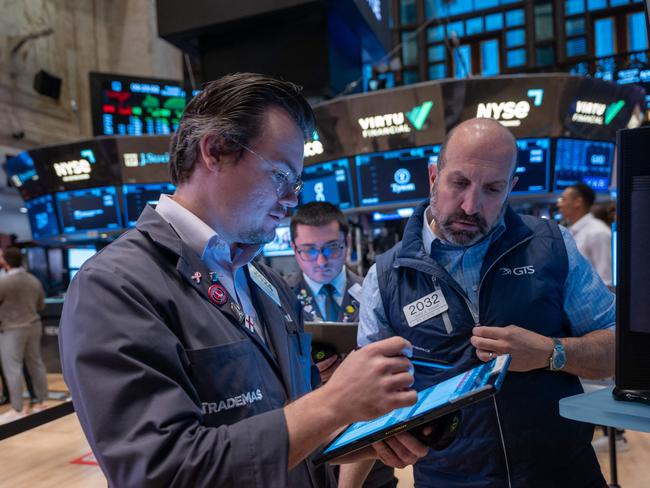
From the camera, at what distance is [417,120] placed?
6.38m

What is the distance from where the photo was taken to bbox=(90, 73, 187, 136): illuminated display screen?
880cm

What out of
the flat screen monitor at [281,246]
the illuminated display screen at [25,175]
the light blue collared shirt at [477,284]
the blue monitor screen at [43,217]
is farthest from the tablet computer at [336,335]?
the illuminated display screen at [25,175]

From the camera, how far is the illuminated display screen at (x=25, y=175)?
880 cm

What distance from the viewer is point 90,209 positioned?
862 cm

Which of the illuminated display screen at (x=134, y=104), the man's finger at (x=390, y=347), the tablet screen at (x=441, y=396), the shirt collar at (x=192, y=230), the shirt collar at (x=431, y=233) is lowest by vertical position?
the tablet screen at (x=441, y=396)

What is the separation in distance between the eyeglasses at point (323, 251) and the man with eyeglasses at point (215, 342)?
4.65ft

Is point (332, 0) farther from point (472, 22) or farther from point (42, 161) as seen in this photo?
point (472, 22)

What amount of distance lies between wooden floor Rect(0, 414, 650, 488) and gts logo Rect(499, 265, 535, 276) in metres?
2.54

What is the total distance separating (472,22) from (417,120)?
1179cm

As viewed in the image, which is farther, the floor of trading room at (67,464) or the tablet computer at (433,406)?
the floor of trading room at (67,464)

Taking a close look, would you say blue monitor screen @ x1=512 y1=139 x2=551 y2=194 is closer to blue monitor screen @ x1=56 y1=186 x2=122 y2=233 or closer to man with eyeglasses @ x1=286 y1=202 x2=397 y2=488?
man with eyeglasses @ x1=286 y1=202 x2=397 y2=488

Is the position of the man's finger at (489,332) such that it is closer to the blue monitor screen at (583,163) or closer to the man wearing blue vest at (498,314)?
the man wearing blue vest at (498,314)

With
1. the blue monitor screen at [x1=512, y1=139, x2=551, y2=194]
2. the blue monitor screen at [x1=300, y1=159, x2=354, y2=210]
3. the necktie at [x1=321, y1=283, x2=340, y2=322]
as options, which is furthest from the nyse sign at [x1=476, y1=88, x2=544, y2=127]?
the necktie at [x1=321, y1=283, x2=340, y2=322]

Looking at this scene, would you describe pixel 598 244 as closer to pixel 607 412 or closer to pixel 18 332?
pixel 607 412
